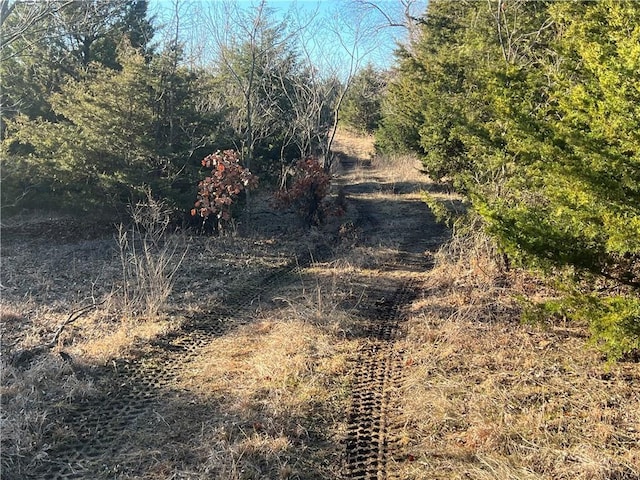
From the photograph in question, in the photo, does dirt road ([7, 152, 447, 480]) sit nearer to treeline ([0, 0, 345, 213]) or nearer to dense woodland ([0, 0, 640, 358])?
dense woodland ([0, 0, 640, 358])

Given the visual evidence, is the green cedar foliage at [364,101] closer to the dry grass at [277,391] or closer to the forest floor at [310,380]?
the forest floor at [310,380]

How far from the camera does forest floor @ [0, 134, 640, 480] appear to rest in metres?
3.22

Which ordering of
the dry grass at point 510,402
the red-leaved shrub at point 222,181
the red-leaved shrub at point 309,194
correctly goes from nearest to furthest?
the dry grass at point 510,402, the red-leaved shrub at point 222,181, the red-leaved shrub at point 309,194

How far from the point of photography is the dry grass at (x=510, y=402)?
311cm

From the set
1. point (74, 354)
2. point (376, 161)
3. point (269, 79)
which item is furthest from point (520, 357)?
point (376, 161)

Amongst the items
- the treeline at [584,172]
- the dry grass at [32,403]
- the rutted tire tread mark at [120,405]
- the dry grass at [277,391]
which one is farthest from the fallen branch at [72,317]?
the treeline at [584,172]

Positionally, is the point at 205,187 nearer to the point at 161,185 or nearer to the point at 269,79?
the point at 161,185

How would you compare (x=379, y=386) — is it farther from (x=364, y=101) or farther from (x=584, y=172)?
(x=364, y=101)

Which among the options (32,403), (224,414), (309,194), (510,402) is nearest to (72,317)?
(32,403)

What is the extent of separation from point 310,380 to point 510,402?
5.37ft

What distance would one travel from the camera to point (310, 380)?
425 cm

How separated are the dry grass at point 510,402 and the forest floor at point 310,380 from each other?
0.02 m

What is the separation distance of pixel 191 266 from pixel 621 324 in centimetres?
616

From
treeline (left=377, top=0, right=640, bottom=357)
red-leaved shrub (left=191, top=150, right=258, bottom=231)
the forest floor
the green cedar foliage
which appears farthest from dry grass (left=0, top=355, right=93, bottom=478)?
the green cedar foliage
